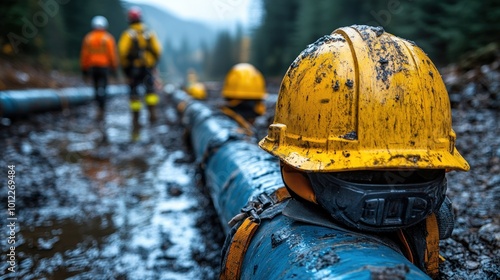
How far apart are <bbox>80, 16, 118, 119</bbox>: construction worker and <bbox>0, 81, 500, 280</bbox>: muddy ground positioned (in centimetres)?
256

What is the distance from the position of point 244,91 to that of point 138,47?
3.51 meters

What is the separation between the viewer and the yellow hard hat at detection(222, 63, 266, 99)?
5363mm

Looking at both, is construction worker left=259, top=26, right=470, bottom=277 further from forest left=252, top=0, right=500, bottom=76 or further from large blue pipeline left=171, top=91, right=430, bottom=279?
forest left=252, top=0, right=500, bottom=76

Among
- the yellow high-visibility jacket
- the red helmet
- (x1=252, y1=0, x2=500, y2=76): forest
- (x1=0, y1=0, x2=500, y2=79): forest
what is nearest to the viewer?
the yellow high-visibility jacket

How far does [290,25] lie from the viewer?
4247 cm

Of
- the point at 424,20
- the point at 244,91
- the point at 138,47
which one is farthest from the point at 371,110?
the point at 424,20

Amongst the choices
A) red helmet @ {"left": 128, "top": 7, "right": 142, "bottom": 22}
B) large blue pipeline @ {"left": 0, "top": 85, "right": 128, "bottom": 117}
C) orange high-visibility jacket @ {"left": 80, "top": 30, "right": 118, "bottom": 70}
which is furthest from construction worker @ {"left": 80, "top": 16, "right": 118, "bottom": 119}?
large blue pipeline @ {"left": 0, "top": 85, "right": 128, "bottom": 117}

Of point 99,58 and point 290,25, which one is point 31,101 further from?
point 290,25

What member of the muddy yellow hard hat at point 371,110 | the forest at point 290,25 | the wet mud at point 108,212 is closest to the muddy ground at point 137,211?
the wet mud at point 108,212

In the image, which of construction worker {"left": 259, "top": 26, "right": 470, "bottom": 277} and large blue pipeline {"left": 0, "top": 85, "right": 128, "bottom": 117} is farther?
large blue pipeline {"left": 0, "top": 85, "right": 128, "bottom": 117}

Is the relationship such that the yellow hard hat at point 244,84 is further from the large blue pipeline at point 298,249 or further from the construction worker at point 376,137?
the construction worker at point 376,137

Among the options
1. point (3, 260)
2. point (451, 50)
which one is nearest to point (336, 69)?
point (3, 260)

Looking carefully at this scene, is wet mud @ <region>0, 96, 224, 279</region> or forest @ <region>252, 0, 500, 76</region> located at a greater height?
forest @ <region>252, 0, 500, 76</region>

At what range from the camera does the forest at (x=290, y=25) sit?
15.1 meters
